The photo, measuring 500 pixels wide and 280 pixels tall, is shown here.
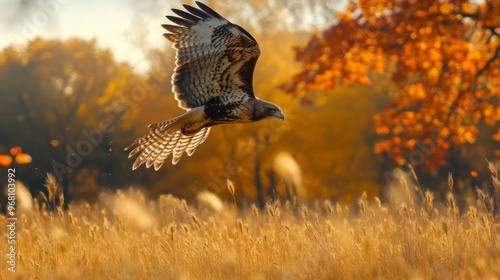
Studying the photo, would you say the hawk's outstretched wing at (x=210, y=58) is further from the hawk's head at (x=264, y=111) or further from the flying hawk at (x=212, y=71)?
the hawk's head at (x=264, y=111)

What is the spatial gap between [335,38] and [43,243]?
9.06 meters

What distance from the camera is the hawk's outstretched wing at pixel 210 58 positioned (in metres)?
7.13

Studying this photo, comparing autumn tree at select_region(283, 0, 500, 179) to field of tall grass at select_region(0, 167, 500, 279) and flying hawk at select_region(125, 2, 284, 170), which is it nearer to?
flying hawk at select_region(125, 2, 284, 170)

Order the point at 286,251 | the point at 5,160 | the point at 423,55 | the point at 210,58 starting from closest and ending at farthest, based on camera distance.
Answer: the point at 286,251
the point at 210,58
the point at 423,55
the point at 5,160

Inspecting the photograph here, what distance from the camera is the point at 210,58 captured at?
7.32 m

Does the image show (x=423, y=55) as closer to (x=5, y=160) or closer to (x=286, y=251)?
(x=286, y=251)

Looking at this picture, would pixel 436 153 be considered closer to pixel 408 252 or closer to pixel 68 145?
pixel 408 252

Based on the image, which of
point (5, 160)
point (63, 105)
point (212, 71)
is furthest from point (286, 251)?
point (63, 105)

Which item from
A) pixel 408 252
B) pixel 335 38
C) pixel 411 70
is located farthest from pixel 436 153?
pixel 408 252

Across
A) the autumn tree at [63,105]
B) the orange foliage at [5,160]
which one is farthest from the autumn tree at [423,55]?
the orange foliage at [5,160]

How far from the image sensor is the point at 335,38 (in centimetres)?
1382

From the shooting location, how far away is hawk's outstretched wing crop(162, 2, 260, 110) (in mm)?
7133

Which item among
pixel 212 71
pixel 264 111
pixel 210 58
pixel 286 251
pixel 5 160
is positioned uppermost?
pixel 210 58

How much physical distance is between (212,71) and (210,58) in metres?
0.15
